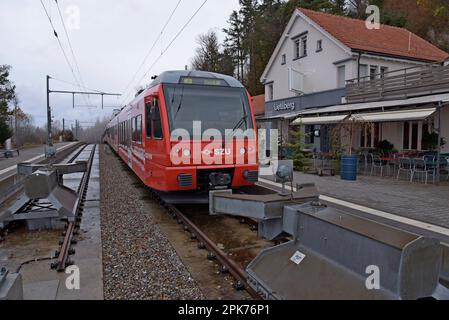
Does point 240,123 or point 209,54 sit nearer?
point 240,123

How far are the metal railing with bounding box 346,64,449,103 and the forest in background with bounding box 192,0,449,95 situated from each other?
15.6m

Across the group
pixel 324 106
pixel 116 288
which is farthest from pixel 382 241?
pixel 324 106

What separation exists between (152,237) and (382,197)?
6.38m

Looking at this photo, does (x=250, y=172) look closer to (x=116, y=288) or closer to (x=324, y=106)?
(x=116, y=288)

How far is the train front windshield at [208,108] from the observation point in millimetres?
7145

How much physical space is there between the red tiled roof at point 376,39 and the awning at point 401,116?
7236 millimetres

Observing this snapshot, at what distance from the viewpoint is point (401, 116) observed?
41.3 ft

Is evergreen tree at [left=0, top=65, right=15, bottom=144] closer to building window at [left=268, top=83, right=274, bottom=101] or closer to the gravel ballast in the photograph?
building window at [left=268, top=83, right=274, bottom=101]

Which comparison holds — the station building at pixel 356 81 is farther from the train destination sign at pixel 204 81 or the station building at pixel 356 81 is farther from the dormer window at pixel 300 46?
the train destination sign at pixel 204 81

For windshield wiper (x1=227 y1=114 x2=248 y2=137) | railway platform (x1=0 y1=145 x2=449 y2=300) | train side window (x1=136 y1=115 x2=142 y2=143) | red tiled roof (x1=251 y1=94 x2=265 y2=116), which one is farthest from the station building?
train side window (x1=136 y1=115 x2=142 y2=143)

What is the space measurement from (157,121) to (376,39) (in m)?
20.6

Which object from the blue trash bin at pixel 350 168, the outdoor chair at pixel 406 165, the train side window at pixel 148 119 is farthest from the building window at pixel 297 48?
the train side window at pixel 148 119

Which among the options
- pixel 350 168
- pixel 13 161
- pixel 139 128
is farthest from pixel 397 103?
pixel 13 161

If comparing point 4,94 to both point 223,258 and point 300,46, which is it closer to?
point 300,46
